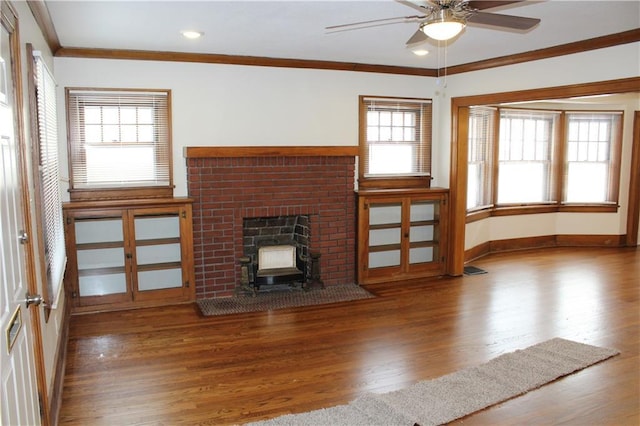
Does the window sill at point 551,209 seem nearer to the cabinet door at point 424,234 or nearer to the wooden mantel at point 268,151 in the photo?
the cabinet door at point 424,234

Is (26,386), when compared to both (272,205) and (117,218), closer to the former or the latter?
(117,218)

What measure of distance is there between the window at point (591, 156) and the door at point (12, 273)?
7.67 meters

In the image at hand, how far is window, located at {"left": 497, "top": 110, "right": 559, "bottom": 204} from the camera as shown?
739 cm

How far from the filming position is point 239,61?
5051 millimetres

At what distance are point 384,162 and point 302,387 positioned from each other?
3.31 meters

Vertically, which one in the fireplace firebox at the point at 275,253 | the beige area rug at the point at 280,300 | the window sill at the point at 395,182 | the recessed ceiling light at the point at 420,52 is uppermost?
the recessed ceiling light at the point at 420,52

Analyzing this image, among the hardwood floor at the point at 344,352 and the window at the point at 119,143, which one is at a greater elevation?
the window at the point at 119,143

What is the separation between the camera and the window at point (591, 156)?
25.6ft

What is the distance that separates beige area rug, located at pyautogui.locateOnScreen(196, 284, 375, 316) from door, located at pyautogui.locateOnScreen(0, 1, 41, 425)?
2561 mm

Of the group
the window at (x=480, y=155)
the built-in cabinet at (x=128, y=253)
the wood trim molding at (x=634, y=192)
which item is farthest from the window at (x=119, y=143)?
the wood trim molding at (x=634, y=192)

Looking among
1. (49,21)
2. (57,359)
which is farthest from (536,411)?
(49,21)

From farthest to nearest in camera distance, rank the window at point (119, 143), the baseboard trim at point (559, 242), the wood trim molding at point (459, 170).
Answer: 1. the baseboard trim at point (559, 242)
2. the wood trim molding at point (459, 170)
3. the window at point (119, 143)

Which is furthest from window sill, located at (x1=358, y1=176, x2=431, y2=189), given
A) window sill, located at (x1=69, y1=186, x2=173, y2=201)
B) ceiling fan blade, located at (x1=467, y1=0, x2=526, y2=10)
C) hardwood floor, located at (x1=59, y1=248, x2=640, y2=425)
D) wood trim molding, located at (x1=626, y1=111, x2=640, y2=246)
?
wood trim molding, located at (x1=626, y1=111, x2=640, y2=246)

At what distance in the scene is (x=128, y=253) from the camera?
4762 mm
